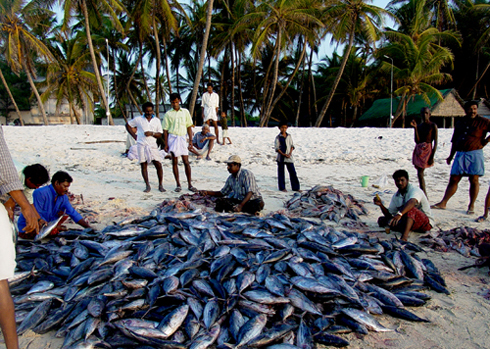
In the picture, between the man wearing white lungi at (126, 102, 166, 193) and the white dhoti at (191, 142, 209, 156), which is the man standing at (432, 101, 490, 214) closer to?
the man wearing white lungi at (126, 102, 166, 193)

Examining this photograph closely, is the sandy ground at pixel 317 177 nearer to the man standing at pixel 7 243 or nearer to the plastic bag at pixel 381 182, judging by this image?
the plastic bag at pixel 381 182

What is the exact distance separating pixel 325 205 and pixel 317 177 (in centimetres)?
323

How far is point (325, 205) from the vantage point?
5.70 metres

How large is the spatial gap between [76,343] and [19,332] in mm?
549

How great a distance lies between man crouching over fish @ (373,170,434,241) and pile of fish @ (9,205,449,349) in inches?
28.1

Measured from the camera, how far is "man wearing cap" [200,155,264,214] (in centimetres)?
525

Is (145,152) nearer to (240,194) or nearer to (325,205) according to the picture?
(240,194)

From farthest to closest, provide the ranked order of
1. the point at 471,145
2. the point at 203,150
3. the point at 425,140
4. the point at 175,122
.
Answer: the point at 203,150 < the point at 175,122 < the point at 425,140 < the point at 471,145

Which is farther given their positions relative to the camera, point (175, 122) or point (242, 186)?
point (175, 122)

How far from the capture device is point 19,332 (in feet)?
8.30

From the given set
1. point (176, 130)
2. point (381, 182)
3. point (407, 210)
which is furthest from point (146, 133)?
point (381, 182)

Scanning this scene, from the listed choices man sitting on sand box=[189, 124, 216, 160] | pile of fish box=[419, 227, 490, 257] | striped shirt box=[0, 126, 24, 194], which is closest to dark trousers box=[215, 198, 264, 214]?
pile of fish box=[419, 227, 490, 257]

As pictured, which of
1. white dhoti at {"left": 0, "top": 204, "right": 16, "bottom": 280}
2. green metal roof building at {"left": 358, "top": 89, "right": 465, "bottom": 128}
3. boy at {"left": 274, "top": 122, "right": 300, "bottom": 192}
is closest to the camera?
white dhoti at {"left": 0, "top": 204, "right": 16, "bottom": 280}

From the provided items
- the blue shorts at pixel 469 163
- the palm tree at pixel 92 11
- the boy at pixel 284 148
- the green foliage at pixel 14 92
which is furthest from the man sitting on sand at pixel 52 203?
the green foliage at pixel 14 92
